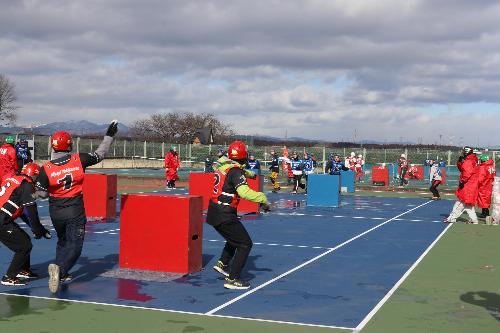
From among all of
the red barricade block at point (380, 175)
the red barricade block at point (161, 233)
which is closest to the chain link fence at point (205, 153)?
the red barricade block at point (380, 175)

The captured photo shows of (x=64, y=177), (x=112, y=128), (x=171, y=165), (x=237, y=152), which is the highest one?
(x=112, y=128)

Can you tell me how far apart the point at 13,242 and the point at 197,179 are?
36.9 ft

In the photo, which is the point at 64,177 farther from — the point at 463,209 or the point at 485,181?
the point at 485,181

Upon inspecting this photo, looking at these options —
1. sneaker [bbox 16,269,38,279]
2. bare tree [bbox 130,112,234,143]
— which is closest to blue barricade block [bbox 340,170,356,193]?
sneaker [bbox 16,269,38,279]

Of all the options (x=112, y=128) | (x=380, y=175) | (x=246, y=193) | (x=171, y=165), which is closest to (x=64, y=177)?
(x=112, y=128)

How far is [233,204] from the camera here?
9008mm

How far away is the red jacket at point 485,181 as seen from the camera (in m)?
18.3

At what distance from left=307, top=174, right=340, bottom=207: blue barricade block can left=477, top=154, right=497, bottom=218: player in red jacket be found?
5282 mm

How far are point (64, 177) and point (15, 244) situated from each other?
48.9 inches

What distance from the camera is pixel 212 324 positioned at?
694 cm

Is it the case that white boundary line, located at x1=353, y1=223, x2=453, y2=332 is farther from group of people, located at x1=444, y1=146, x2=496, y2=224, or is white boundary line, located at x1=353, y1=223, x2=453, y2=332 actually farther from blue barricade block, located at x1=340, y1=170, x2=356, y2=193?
blue barricade block, located at x1=340, y1=170, x2=356, y2=193

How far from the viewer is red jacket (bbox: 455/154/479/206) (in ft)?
56.6

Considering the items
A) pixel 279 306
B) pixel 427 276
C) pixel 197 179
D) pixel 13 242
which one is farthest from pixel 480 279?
pixel 197 179

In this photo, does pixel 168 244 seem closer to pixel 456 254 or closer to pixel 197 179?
pixel 456 254
